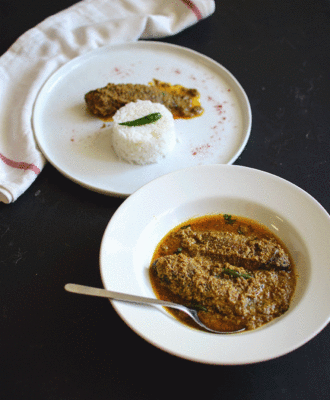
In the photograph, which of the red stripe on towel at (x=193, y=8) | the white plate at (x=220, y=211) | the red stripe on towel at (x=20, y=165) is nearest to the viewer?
the white plate at (x=220, y=211)

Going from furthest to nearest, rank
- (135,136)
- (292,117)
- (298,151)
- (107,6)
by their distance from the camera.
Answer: (107,6)
(292,117)
(298,151)
(135,136)

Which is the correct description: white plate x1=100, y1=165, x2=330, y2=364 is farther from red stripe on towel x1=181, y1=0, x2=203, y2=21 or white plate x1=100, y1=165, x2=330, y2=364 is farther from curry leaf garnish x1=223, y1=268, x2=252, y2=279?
red stripe on towel x1=181, y1=0, x2=203, y2=21

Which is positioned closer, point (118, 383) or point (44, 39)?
point (118, 383)

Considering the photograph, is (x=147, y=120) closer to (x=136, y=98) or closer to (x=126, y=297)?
(x=136, y=98)

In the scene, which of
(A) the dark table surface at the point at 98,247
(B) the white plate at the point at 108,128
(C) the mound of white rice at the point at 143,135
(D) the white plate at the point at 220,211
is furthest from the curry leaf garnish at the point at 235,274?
(C) the mound of white rice at the point at 143,135

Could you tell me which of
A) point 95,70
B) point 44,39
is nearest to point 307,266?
point 95,70

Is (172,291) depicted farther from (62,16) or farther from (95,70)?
(62,16)

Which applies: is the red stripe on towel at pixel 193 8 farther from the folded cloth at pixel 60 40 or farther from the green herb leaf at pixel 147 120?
the green herb leaf at pixel 147 120
